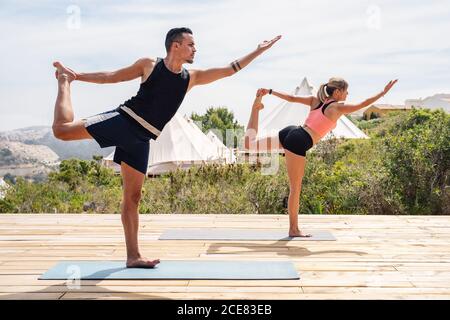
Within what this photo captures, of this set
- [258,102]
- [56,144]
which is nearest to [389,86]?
[258,102]

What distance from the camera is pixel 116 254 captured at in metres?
4.68

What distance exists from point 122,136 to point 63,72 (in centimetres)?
55

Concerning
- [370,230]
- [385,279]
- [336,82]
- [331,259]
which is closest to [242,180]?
[370,230]

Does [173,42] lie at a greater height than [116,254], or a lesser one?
greater

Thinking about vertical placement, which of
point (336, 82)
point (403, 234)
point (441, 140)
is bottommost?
point (403, 234)

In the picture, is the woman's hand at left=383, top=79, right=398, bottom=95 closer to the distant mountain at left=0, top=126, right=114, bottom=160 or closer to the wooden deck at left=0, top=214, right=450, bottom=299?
the wooden deck at left=0, top=214, right=450, bottom=299

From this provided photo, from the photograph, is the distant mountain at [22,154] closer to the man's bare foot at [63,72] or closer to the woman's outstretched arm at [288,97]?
the woman's outstretched arm at [288,97]

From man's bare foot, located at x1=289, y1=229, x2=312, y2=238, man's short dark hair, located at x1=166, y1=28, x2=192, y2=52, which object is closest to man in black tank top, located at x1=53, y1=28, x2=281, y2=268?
man's short dark hair, located at x1=166, y1=28, x2=192, y2=52

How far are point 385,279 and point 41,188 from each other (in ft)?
22.2

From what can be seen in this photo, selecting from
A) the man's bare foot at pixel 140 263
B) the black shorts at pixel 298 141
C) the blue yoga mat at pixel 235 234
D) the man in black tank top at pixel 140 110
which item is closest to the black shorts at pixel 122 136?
the man in black tank top at pixel 140 110

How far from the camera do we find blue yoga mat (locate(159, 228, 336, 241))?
5293mm

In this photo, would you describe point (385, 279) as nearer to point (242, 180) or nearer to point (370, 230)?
point (370, 230)

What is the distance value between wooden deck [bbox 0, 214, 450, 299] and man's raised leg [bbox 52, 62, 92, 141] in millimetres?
948

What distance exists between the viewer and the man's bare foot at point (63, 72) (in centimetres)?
365
